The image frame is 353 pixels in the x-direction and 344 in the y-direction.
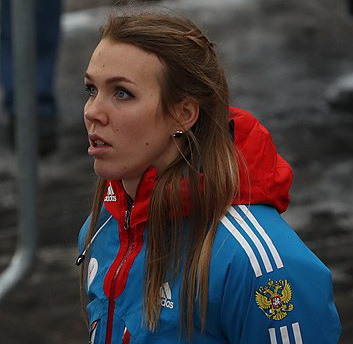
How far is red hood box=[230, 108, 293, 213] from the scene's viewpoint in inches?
100

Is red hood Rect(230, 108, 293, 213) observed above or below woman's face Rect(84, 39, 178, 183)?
below

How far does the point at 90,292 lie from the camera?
108 inches

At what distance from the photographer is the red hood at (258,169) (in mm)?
2547

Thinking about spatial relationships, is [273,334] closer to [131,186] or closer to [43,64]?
[131,186]

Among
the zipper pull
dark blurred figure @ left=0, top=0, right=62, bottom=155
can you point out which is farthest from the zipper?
dark blurred figure @ left=0, top=0, right=62, bottom=155

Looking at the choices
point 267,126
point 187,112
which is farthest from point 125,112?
point 267,126

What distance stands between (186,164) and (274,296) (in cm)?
35

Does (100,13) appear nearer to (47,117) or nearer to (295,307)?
(47,117)

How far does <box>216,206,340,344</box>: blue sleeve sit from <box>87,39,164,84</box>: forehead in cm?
36

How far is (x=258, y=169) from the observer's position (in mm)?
2584

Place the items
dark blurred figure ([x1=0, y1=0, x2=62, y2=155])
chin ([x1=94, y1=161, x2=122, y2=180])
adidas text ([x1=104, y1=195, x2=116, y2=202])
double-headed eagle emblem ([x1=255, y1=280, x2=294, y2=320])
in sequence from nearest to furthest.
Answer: double-headed eagle emblem ([x1=255, y1=280, x2=294, y2=320]) < chin ([x1=94, y1=161, x2=122, y2=180]) < adidas text ([x1=104, y1=195, x2=116, y2=202]) < dark blurred figure ([x1=0, y1=0, x2=62, y2=155])

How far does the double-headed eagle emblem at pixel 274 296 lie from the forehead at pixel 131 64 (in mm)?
487

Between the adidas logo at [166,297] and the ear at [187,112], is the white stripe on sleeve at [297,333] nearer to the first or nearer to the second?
the adidas logo at [166,297]

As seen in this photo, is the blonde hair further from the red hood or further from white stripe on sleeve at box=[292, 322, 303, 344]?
white stripe on sleeve at box=[292, 322, 303, 344]
